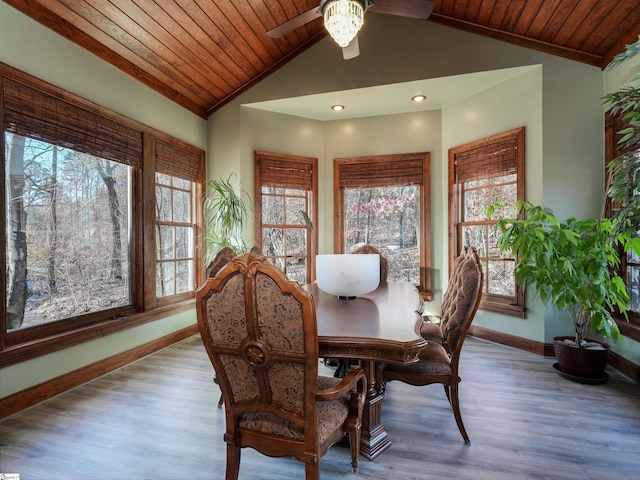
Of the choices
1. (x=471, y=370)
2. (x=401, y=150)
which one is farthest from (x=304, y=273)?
(x=471, y=370)

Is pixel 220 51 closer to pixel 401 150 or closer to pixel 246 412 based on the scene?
pixel 401 150

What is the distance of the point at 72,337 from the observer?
2670mm

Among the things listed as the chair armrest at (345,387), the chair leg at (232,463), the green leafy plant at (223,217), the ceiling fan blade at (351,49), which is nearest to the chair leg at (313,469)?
the chair armrest at (345,387)

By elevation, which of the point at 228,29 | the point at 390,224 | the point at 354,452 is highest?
the point at 228,29

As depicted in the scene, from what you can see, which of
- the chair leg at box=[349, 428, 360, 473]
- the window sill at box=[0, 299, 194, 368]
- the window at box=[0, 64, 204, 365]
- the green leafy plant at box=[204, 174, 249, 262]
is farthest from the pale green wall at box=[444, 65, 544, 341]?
the window sill at box=[0, 299, 194, 368]

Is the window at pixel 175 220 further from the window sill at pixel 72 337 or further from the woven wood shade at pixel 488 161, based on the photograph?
the woven wood shade at pixel 488 161

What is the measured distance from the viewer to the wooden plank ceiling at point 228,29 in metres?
2.68

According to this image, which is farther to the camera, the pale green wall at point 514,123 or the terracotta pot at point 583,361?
the pale green wall at point 514,123

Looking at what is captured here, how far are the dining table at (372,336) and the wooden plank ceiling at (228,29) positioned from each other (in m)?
2.75

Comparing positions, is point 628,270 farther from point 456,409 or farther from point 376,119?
point 376,119

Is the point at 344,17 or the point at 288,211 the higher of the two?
the point at 344,17

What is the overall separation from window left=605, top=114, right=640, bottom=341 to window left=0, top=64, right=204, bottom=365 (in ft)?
14.5

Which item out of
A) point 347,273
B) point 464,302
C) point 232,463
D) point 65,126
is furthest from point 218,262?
point 65,126

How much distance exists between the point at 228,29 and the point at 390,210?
283 cm
